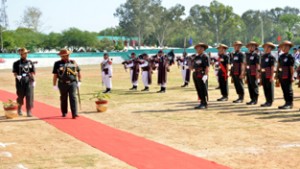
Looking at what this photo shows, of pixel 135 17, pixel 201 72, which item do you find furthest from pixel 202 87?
pixel 135 17

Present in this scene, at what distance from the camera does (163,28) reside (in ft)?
372

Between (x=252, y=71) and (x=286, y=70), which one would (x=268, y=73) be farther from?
(x=252, y=71)

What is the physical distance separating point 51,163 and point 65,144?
1.49 m

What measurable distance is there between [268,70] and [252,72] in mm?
891

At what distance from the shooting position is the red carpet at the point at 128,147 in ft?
23.3

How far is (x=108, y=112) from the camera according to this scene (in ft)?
43.8

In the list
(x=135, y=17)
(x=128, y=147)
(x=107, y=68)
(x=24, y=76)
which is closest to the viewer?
(x=128, y=147)

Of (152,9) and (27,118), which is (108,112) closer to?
(27,118)

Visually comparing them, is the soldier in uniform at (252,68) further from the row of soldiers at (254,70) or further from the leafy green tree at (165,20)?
the leafy green tree at (165,20)

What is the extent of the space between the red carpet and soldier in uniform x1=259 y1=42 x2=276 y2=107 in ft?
17.9

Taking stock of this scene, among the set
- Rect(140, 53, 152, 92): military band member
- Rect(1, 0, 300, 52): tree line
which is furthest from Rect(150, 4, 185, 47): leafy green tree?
Rect(140, 53, 152, 92): military band member

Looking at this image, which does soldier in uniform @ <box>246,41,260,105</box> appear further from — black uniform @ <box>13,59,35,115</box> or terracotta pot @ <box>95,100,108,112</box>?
black uniform @ <box>13,59,35,115</box>

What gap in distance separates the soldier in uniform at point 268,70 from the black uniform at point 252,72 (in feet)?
1.54

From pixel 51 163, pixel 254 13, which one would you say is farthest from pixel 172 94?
pixel 254 13
